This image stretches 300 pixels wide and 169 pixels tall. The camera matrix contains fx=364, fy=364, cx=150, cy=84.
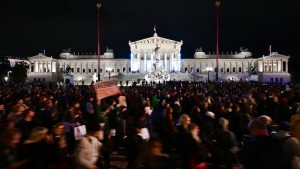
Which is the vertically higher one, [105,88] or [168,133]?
[105,88]

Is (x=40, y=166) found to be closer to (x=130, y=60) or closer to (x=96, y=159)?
(x=96, y=159)

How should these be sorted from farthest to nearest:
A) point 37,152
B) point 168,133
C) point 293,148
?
1. point 168,133
2. point 293,148
3. point 37,152

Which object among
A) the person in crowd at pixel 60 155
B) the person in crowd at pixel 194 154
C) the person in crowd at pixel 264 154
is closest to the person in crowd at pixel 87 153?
the person in crowd at pixel 60 155

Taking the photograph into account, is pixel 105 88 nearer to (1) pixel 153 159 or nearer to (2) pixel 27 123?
(2) pixel 27 123

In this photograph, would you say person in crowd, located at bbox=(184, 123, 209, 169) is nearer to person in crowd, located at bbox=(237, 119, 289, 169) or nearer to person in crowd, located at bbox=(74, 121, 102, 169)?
person in crowd, located at bbox=(237, 119, 289, 169)

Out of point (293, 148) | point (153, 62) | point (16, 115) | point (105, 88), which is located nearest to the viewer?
point (293, 148)

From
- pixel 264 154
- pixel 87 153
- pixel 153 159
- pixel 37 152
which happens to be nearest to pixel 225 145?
pixel 264 154

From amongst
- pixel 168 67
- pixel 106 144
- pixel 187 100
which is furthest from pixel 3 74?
pixel 106 144

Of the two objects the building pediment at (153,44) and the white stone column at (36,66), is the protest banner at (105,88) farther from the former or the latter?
the white stone column at (36,66)

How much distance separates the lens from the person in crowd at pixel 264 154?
4.92 meters

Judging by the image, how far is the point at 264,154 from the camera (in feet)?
16.2

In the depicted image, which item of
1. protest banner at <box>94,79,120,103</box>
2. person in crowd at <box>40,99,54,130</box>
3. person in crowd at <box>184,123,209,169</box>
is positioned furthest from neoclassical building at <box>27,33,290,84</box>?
person in crowd at <box>184,123,209,169</box>

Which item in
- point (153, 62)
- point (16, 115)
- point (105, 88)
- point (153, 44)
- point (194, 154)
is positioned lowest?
point (194, 154)

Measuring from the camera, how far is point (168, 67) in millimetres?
108938
